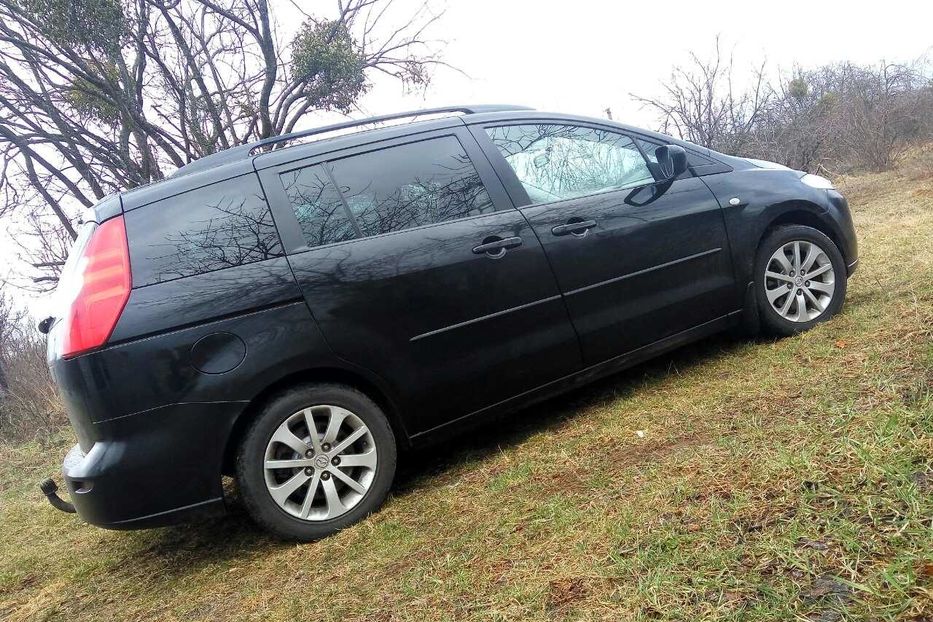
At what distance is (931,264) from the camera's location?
483 centimetres

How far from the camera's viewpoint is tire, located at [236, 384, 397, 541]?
279cm

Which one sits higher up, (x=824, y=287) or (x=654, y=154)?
(x=654, y=154)

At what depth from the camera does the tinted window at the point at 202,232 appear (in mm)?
2785

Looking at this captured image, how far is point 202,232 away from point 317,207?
514mm

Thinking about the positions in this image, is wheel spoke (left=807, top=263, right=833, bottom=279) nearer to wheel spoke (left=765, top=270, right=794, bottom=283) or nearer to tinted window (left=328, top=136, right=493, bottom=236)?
wheel spoke (left=765, top=270, right=794, bottom=283)

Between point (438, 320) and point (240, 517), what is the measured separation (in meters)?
1.56

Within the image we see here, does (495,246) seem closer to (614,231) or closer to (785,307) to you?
(614,231)

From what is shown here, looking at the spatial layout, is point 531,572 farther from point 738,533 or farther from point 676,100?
point 676,100

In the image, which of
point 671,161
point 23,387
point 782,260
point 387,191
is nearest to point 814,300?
point 782,260

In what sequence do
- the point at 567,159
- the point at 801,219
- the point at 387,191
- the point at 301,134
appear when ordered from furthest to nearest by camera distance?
the point at 801,219
the point at 567,159
the point at 301,134
the point at 387,191

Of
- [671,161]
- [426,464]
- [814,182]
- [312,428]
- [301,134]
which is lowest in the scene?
[426,464]

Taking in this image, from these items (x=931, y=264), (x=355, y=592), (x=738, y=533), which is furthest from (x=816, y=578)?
(x=931, y=264)

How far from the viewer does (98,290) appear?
2682 mm

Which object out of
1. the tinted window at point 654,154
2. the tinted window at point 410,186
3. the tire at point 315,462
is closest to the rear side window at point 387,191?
the tinted window at point 410,186
